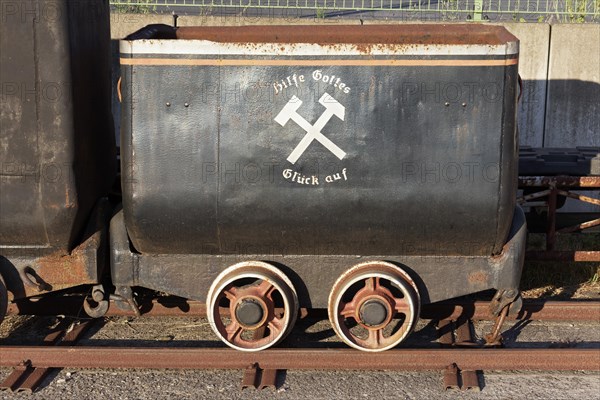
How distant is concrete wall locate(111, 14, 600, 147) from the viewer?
7902mm

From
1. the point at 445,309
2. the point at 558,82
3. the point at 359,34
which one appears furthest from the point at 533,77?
the point at 359,34

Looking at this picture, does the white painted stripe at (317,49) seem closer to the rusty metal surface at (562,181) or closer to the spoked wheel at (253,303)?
the spoked wheel at (253,303)

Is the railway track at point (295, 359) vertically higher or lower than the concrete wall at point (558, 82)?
lower

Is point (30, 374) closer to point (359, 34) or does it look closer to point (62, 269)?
point (62, 269)

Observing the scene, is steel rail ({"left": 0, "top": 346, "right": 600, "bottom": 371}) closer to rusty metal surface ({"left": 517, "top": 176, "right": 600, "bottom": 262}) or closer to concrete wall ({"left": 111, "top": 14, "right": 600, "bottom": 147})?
rusty metal surface ({"left": 517, "top": 176, "right": 600, "bottom": 262})

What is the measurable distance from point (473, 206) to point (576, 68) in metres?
3.88

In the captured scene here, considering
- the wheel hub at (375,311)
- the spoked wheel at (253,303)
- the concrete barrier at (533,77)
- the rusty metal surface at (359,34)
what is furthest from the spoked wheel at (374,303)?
the concrete barrier at (533,77)

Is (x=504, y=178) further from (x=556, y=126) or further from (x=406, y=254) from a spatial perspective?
(x=556, y=126)

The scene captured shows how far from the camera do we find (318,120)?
4.73 m

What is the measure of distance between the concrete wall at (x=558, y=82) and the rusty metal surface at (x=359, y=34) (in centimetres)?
302

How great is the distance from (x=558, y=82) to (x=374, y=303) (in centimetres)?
416

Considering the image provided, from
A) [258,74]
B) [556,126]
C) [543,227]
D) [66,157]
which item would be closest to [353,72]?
[258,74]

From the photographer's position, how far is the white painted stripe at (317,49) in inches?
183

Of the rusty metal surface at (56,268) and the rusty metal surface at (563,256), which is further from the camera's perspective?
the rusty metal surface at (563,256)
